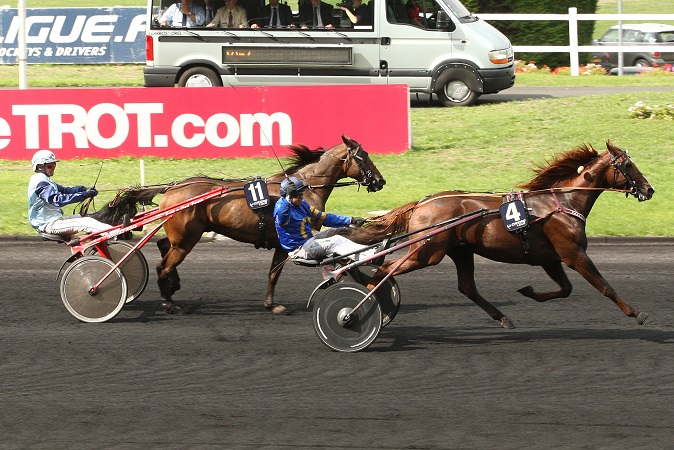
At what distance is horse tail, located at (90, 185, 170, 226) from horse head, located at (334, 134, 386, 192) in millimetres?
1742

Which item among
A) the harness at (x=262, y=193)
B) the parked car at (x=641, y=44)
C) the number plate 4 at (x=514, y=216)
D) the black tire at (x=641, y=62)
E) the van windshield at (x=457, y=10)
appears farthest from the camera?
the black tire at (x=641, y=62)

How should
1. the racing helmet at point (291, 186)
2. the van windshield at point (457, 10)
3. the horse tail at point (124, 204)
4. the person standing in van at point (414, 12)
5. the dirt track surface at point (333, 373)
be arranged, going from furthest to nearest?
the van windshield at point (457, 10) → the person standing in van at point (414, 12) → the horse tail at point (124, 204) → the racing helmet at point (291, 186) → the dirt track surface at point (333, 373)

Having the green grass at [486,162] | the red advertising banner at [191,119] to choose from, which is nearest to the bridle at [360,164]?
the green grass at [486,162]

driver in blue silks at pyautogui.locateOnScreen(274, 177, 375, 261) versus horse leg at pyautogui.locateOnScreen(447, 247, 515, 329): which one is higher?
driver in blue silks at pyautogui.locateOnScreen(274, 177, 375, 261)

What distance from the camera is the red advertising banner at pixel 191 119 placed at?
644 inches

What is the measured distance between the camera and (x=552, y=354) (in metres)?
7.95

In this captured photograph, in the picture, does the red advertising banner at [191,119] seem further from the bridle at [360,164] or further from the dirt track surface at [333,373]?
the bridle at [360,164]

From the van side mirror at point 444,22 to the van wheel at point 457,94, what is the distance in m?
1.06

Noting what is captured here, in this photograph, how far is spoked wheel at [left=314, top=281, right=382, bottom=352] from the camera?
7.95 metres

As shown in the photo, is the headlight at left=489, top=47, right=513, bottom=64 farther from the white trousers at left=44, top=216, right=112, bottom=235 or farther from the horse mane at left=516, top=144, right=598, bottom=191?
the white trousers at left=44, top=216, right=112, bottom=235

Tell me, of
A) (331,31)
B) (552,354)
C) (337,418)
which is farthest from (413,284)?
(331,31)

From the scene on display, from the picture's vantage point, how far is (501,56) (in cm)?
1986

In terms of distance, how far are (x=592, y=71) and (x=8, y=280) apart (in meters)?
18.9

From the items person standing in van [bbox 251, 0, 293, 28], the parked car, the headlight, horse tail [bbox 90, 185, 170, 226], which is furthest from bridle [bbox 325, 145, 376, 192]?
the parked car
